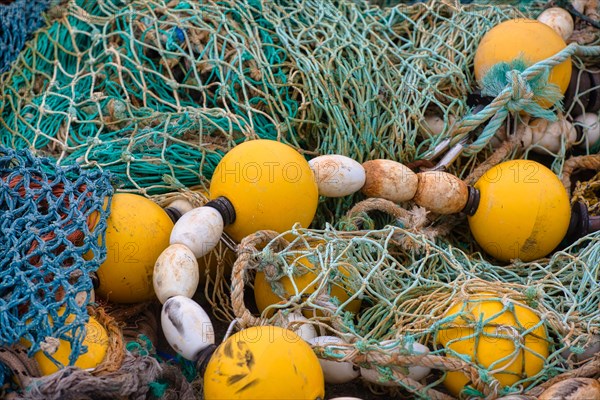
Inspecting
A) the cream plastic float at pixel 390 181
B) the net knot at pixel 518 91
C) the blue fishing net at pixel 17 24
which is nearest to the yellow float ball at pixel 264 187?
the cream plastic float at pixel 390 181

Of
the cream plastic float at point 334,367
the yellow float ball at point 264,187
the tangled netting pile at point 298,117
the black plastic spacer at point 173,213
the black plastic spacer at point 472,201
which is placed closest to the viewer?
the cream plastic float at point 334,367

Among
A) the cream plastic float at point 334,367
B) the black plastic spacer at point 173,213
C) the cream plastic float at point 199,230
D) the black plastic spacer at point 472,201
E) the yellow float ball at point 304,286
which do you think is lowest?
the cream plastic float at point 334,367

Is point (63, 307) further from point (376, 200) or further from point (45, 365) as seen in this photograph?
point (376, 200)

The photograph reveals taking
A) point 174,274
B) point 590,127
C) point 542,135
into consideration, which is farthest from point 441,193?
point 174,274

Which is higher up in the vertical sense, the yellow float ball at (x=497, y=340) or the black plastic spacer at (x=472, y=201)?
the black plastic spacer at (x=472, y=201)

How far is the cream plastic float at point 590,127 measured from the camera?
3141 millimetres

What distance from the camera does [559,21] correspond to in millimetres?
3281

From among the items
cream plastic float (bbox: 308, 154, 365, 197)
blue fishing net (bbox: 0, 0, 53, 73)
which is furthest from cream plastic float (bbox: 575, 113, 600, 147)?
blue fishing net (bbox: 0, 0, 53, 73)

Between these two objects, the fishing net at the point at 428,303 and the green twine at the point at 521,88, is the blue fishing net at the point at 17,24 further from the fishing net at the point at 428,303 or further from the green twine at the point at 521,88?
the green twine at the point at 521,88

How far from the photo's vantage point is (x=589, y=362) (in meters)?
2.23

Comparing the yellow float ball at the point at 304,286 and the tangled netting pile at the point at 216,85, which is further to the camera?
the tangled netting pile at the point at 216,85

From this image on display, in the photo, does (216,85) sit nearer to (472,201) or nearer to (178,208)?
(178,208)

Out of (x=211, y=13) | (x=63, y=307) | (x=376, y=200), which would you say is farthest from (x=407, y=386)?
(x=211, y=13)

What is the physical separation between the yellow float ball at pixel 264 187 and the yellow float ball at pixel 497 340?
23.6 inches
